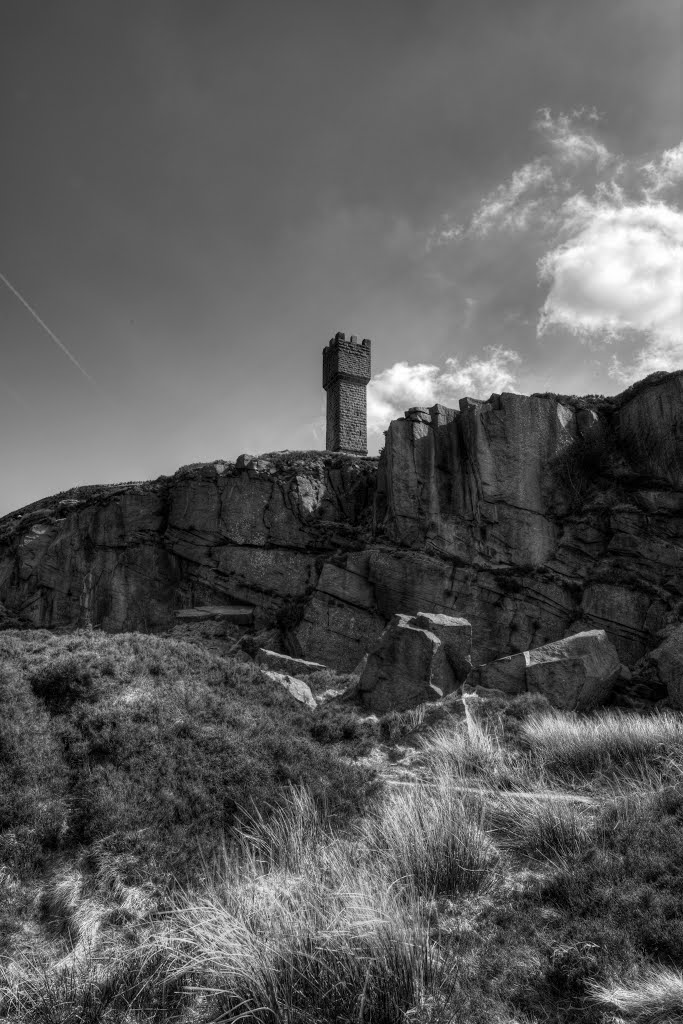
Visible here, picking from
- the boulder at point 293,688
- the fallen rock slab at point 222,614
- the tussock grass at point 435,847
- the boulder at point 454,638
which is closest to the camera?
the tussock grass at point 435,847

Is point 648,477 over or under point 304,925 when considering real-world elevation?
over

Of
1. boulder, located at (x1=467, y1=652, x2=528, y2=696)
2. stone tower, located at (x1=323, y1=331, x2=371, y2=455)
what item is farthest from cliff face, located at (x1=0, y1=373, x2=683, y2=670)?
boulder, located at (x1=467, y1=652, x2=528, y2=696)

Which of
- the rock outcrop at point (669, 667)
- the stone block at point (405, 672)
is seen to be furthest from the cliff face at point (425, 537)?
the stone block at point (405, 672)

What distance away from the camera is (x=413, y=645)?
53.6ft

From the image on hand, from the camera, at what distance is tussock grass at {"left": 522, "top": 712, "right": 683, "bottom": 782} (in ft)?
32.0

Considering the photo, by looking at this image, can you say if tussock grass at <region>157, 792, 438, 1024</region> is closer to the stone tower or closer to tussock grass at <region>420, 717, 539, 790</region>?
tussock grass at <region>420, 717, 539, 790</region>

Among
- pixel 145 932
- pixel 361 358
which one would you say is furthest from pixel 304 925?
pixel 361 358

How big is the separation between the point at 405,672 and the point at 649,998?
11.5m

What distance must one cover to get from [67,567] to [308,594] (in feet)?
47.0

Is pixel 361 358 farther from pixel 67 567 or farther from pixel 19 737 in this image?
pixel 19 737

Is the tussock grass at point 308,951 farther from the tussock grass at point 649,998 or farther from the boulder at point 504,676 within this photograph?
the boulder at point 504,676

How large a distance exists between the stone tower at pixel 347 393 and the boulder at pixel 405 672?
859 inches

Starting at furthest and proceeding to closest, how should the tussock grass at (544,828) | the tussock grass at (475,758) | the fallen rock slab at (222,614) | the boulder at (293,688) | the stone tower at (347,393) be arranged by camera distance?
the stone tower at (347,393)
the fallen rock slab at (222,614)
the boulder at (293,688)
the tussock grass at (475,758)
the tussock grass at (544,828)

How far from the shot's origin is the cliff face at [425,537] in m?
24.5
